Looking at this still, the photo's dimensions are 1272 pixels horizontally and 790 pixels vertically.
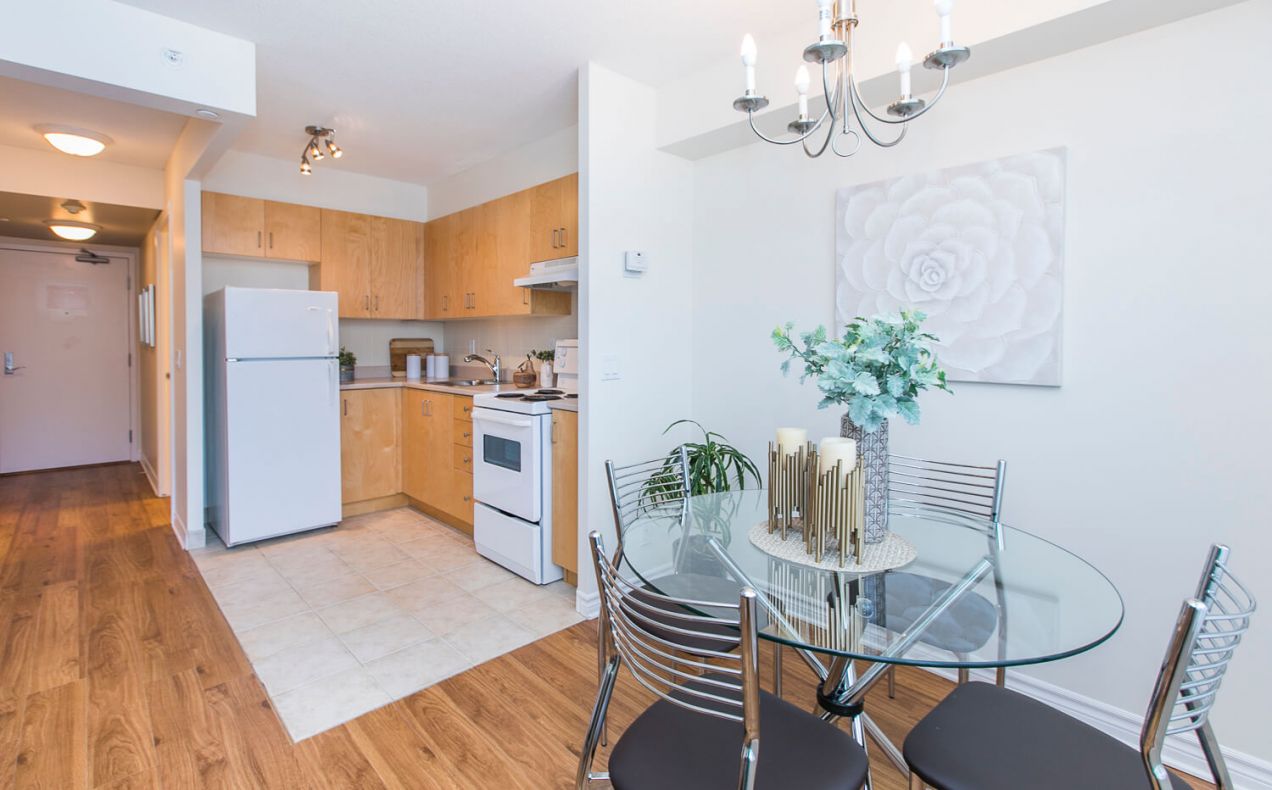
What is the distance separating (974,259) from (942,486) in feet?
2.77

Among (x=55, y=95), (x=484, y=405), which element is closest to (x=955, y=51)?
(x=484, y=405)

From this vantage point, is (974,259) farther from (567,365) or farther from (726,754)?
(567,365)

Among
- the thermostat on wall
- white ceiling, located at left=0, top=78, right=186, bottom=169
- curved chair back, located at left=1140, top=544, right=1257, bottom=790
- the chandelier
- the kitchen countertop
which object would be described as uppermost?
white ceiling, located at left=0, top=78, right=186, bottom=169

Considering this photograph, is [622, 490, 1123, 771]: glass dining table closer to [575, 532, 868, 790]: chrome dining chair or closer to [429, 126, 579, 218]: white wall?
[575, 532, 868, 790]: chrome dining chair

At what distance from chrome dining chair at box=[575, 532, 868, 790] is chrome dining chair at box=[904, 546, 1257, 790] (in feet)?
0.63

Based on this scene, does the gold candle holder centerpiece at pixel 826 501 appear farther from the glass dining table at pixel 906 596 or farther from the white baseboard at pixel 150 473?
the white baseboard at pixel 150 473

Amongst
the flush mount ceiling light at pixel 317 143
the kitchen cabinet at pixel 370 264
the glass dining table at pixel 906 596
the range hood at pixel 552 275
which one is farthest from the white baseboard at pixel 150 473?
the glass dining table at pixel 906 596

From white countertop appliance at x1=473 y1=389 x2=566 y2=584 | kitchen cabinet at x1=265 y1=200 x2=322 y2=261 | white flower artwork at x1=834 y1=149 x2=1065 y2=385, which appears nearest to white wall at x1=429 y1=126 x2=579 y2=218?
kitchen cabinet at x1=265 y1=200 x2=322 y2=261

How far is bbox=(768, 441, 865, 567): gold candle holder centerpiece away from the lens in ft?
4.95

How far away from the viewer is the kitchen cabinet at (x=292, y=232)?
167 inches

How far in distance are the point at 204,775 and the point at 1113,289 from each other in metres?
3.06

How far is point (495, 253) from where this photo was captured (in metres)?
4.12

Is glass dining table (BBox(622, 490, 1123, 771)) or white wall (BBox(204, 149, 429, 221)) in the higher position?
white wall (BBox(204, 149, 429, 221))

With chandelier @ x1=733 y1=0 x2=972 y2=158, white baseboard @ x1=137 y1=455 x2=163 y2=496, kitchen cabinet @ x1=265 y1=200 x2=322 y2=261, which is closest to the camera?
chandelier @ x1=733 y1=0 x2=972 y2=158
